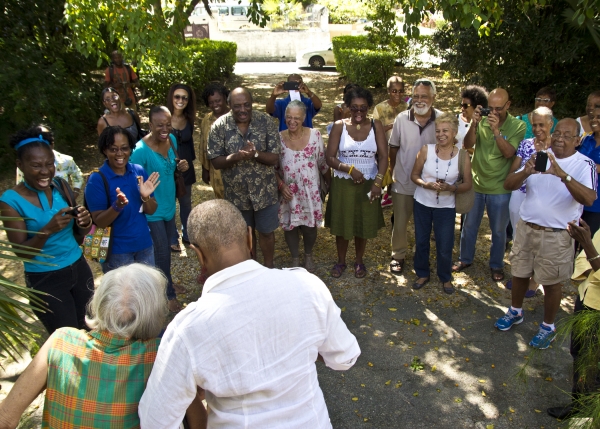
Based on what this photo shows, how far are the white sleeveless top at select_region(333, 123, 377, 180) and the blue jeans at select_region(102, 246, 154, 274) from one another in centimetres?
213

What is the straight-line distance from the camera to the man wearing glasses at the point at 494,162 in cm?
512

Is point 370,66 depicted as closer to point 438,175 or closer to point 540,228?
point 438,175

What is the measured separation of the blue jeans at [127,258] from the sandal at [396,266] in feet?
8.76

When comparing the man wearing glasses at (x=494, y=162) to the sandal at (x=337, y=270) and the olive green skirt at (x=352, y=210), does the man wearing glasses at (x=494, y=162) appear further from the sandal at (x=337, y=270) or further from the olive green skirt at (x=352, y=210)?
the sandal at (x=337, y=270)

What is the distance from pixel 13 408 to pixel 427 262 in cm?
426

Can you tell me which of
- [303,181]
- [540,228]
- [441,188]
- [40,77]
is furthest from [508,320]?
[40,77]

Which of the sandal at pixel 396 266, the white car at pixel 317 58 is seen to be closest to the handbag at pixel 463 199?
the sandal at pixel 396 266

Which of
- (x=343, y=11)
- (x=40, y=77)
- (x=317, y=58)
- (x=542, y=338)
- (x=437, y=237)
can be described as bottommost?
(x=542, y=338)

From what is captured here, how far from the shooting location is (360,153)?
17.6 feet

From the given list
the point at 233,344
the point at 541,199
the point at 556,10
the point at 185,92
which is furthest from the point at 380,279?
the point at 556,10

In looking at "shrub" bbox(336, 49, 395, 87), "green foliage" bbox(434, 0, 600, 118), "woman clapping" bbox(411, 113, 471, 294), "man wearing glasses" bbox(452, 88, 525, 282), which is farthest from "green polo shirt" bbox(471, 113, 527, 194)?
"shrub" bbox(336, 49, 395, 87)

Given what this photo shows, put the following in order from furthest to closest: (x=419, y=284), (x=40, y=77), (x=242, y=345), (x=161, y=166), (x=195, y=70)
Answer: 1. (x=195, y=70)
2. (x=40, y=77)
3. (x=419, y=284)
4. (x=161, y=166)
5. (x=242, y=345)

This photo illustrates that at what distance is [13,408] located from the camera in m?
2.12

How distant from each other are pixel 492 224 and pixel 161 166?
3.37 m
